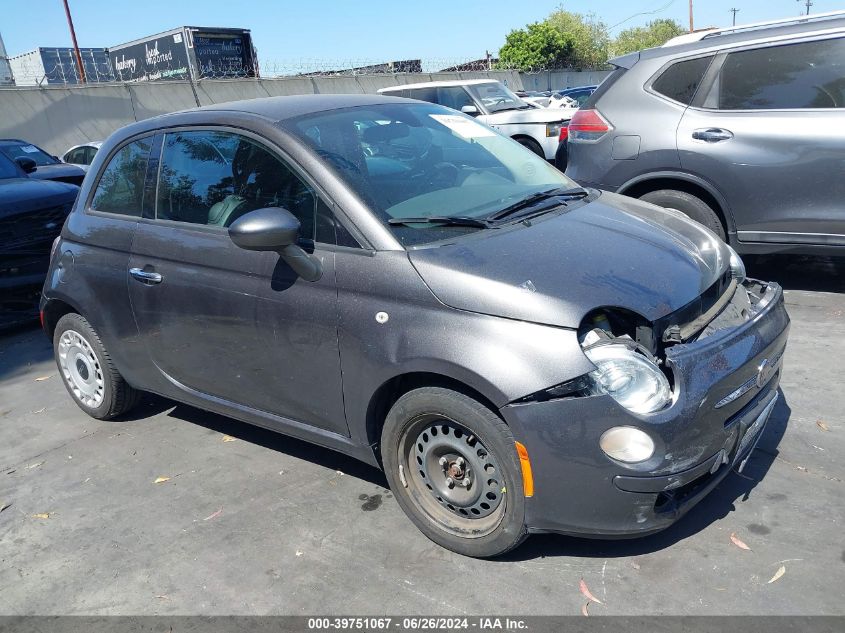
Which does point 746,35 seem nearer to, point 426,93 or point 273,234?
point 273,234

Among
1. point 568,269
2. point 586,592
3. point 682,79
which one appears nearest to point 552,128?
point 682,79

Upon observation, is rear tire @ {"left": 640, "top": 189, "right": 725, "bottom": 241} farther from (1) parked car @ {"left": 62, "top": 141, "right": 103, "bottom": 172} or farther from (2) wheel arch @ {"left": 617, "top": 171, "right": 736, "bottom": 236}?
(1) parked car @ {"left": 62, "top": 141, "right": 103, "bottom": 172}

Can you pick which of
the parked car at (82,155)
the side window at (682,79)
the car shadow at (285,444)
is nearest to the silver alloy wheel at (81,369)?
the car shadow at (285,444)

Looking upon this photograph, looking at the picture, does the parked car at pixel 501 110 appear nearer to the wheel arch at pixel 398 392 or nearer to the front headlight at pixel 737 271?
the front headlight at pixel 737 271

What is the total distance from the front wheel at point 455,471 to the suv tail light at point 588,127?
3.99m

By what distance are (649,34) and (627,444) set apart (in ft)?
282

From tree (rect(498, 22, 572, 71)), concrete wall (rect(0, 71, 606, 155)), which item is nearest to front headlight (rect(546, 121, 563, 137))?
concrete wall (rect(0, 71, 606, 155))

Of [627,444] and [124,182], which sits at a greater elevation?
[124,182]

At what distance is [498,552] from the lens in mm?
2879

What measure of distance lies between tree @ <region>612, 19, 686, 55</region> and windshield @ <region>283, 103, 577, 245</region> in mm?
76792

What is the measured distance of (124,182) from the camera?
4.11 meters

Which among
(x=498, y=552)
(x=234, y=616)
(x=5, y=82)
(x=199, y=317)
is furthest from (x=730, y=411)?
(x=5, y=82)

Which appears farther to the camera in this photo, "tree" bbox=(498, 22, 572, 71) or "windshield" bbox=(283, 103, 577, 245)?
"tree" bbox=(498, 22, 572, 71)

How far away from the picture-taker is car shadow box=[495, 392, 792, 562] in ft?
9.70
